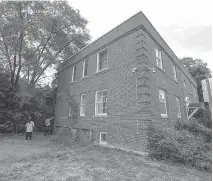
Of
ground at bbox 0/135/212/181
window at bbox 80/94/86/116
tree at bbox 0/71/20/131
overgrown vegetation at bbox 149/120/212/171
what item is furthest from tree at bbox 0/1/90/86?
overgrown vegetation at bbox 149/120/212/171

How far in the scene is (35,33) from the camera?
14.1 meters

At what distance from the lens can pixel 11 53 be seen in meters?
14.9

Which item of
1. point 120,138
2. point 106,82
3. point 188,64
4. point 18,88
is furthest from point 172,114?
A: point 188,64

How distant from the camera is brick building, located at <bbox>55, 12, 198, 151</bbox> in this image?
26.3ft

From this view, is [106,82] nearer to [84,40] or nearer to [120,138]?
[120,138]

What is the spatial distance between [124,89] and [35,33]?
11030mm

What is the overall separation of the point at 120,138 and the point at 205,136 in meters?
5.82

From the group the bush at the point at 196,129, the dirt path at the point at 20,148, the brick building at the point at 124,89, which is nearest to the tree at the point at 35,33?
the brick building at the point at 124,89

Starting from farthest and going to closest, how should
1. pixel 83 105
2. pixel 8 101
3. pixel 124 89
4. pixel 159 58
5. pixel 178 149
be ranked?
pixel 8 101 → pixel 83 105 → pixel 159 58 → pixel 124 89 → pixel 178 149

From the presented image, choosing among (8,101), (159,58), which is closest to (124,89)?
(159,58)

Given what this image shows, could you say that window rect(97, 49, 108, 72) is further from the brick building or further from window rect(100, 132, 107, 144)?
window rect(100, 132, 107, 144)

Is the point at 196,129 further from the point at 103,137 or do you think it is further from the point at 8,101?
the point at 8,101

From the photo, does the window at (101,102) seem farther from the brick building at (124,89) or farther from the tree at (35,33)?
the tree at (35,33)

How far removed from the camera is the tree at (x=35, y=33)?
13609 millimetres
